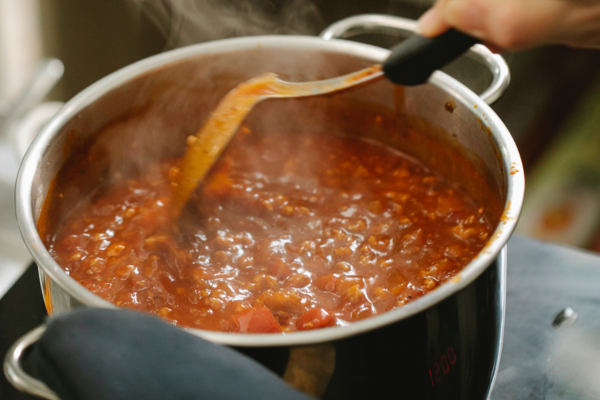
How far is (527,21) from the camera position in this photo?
100cm

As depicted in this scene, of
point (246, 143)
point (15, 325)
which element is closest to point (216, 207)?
point (246, 143)

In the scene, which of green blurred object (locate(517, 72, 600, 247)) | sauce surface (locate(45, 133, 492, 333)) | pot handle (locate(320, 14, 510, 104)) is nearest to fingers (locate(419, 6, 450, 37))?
pot handle (locate(320, 14, 510, 104))

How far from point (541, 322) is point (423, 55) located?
760 mm

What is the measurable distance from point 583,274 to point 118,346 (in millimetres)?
1292

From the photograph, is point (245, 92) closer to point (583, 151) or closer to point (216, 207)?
point (216, 207)

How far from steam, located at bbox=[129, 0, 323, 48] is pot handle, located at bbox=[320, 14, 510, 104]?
568 millimetres

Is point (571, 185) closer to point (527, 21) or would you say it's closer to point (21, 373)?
point (527, 21)

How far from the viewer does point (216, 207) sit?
5.10ft

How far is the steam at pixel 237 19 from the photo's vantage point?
2.05 meters

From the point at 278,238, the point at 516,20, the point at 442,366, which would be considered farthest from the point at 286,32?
the point at 442,366

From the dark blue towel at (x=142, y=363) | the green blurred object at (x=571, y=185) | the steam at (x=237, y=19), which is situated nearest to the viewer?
the dark blue towel at (x=142, y=363)

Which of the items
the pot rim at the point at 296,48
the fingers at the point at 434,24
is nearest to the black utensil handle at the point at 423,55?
the fingers at the point at 434,24

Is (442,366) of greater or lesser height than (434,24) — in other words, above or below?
below

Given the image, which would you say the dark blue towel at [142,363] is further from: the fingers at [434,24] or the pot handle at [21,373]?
the fingers at [434,24]
